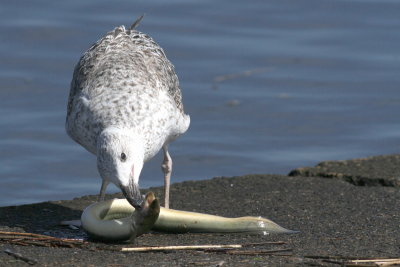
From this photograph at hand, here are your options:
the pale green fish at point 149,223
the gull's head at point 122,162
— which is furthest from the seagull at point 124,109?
the pale green fish at point 149,223

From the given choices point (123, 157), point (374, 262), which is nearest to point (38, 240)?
point (123, 157)

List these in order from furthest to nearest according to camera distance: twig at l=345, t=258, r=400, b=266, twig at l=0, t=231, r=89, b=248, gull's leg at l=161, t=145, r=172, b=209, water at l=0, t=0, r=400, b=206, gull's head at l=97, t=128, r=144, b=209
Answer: water at l=0, t=0, r=400, b=206, gull's leg at l=161, t=145, r=172, b=209, gull's head at l=97, t=128, r=144, b=209, twig at l=0, t=231, r=89, b=248, twig at l=345, t=258, r=400, b=266

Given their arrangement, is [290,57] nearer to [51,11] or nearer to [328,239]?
[51,11]

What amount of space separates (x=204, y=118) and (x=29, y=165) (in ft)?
7.71

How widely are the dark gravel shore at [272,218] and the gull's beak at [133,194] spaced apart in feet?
1.06

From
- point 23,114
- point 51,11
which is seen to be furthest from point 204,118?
point 51,11

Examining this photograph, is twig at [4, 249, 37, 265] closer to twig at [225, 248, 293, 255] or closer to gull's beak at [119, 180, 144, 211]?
gull's beak at [119, 180, 144, 211]

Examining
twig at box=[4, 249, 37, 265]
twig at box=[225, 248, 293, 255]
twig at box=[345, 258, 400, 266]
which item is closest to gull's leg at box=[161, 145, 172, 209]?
twig at box=[225, 248, 293, 255]

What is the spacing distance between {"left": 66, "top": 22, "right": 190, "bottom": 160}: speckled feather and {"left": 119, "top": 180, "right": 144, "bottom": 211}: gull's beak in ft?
2.45

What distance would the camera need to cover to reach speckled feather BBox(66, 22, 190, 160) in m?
7.73

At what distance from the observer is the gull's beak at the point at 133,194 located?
22.4 feet

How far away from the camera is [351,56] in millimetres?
13828

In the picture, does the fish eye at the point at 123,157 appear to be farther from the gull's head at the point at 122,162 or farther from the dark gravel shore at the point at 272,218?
the dark gravel shore at the point at 272,218

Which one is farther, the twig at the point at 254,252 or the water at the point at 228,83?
the water at the point at 228,83
